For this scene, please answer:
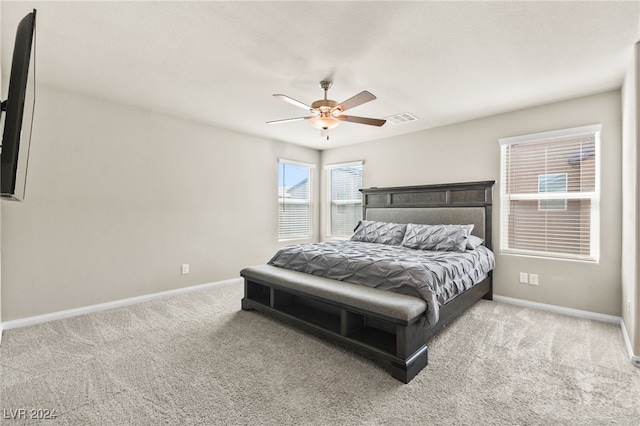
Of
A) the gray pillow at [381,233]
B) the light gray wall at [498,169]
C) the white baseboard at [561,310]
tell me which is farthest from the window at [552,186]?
the gray pillow at [381,233]

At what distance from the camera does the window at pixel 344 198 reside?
5.59 metres

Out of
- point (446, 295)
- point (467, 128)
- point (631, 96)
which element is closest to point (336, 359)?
point (446, 295)

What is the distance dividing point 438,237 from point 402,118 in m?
1.69

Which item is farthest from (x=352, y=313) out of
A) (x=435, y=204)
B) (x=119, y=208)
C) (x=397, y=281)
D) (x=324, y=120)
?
(x=119, y=208)

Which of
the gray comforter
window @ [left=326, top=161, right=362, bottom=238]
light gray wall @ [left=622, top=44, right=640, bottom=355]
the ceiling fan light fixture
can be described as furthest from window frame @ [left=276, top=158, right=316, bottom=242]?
light gray wall @ [left=622, top=44, right=640, bottom=355]

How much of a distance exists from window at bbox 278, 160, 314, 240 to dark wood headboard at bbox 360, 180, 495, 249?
124 centimetres

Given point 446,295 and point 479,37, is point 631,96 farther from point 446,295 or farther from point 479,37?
point 446,295

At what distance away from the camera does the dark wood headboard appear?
393 centimetres

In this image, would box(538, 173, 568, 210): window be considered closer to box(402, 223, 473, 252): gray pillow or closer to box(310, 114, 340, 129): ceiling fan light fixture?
box(402, 223, 473, 252): gray pillow

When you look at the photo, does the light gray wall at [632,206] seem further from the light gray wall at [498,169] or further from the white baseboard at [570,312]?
the light gray wall at [498,169]

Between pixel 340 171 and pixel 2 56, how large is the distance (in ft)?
15.2

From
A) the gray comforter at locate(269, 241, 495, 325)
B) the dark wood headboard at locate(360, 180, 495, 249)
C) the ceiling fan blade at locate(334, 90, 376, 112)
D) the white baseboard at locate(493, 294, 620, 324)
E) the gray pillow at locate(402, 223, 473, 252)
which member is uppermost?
the ceiling fan blade at locate(334, 90, 376, 112)

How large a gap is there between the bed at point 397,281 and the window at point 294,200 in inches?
59.6

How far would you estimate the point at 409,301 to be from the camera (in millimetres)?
2203
